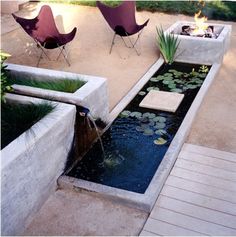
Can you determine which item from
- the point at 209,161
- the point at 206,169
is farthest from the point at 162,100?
the point at 206,169

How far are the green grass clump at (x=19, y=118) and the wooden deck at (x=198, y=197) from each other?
1.26 m

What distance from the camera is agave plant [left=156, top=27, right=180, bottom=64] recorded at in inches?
222

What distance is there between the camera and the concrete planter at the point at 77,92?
3471mm

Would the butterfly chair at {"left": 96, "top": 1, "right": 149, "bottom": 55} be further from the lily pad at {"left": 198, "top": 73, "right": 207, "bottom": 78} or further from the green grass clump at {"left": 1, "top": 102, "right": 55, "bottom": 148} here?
the green grass clump at {"left": 1, "top": 102, "right": 55, "bottom": 148}

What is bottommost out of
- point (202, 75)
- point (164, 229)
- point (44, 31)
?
point (202, 75)

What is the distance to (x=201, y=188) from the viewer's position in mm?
3201

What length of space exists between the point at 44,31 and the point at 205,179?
3696 millimetres

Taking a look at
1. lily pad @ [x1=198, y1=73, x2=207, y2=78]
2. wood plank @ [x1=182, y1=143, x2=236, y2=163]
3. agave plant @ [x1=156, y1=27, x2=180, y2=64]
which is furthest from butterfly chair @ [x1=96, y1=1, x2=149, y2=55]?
wood plank @ [x1=182, y1=143, x2=236, y2=163]

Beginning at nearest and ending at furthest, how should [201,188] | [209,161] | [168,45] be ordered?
[201,188], [209,161], [168,45]

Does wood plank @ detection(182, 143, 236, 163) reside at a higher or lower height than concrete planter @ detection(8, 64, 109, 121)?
lower

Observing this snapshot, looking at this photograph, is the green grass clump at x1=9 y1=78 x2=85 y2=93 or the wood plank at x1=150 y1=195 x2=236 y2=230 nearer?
the wood plank at x1=150 y1=195 x2=236 y2=230

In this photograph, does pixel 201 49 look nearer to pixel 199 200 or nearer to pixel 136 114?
pixel 136 114

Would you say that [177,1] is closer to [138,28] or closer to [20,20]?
[138,28]

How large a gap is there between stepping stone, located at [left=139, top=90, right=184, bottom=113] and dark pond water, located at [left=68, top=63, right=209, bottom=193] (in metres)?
0.06
